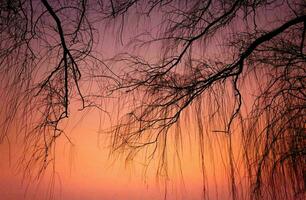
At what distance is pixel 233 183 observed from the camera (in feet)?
5.00

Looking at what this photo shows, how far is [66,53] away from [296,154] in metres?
1.16

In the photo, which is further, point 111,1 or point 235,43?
point 235,43

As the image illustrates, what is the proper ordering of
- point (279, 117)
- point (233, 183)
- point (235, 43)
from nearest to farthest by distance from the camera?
point (233, 183)
point (279, 117)
point (235, 43)

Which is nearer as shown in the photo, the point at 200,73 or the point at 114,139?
the point at 114,139

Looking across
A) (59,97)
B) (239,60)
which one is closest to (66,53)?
(59,97)

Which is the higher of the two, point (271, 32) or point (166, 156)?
point (271, 32)

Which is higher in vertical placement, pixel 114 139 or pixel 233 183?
pixel 114 139

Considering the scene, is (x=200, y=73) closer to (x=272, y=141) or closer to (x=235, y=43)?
(x=235, y=43)

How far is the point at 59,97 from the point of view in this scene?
65.0 inches

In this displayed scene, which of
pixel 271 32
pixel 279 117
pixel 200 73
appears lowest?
pixel 279 117

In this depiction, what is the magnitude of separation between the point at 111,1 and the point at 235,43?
2.15 feet

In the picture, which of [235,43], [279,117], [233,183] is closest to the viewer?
[233,183]

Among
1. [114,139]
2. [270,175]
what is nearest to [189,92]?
[114,139]

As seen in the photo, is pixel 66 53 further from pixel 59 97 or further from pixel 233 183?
pixel 233 183
